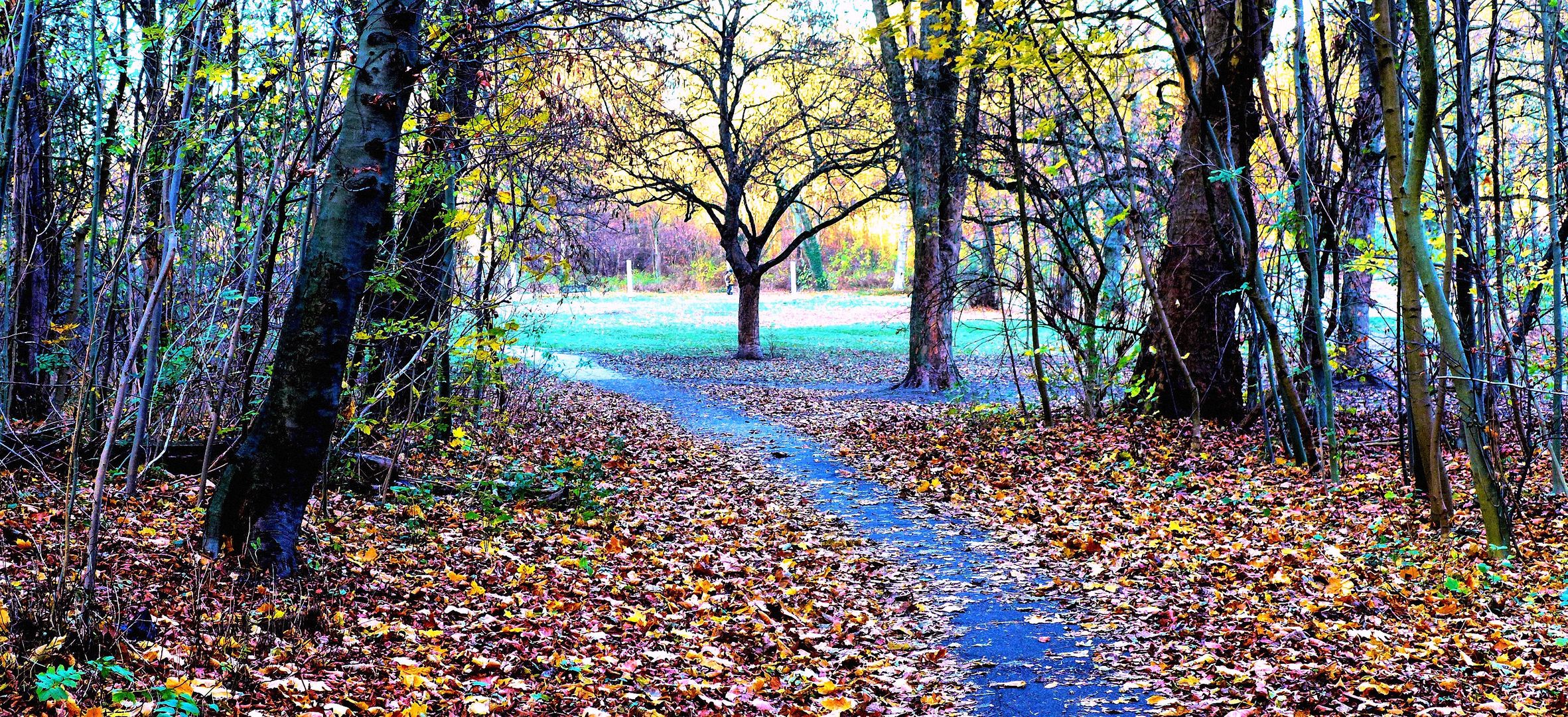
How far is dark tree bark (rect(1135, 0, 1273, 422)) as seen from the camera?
9.08 meters

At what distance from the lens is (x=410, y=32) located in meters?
4.64

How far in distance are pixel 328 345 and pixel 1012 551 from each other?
425 centimetres

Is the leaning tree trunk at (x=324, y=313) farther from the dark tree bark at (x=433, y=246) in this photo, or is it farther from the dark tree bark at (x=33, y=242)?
the dark tree bark at (x=33, y=242)

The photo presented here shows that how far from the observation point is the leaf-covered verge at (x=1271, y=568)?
13.1 feet

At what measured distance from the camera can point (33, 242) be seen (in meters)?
6.40

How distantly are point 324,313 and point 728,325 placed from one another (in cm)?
2934

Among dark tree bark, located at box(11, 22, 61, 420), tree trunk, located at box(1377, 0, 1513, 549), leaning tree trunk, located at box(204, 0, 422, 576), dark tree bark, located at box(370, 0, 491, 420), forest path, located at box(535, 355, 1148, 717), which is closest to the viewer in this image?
forest path, located at box(535, 355, 1148, 717)

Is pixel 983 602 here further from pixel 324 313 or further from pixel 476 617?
pixel 324 313

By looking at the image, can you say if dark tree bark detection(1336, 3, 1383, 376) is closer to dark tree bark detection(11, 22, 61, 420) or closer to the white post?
dark tree bark detection(11, 22, 61, 420)

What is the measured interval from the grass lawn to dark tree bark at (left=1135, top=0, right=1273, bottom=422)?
7.96 m

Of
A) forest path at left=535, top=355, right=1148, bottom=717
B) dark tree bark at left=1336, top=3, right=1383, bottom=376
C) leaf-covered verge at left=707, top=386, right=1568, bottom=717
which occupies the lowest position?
forest path at left=535, top=355, right=1148, bottom=717

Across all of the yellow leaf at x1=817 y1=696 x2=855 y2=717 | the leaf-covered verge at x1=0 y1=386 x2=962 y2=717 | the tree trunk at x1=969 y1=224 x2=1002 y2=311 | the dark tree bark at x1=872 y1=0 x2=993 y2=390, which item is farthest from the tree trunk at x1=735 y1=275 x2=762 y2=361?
the yellow leaf at x1=817 y1=696 x2=855 y2=717

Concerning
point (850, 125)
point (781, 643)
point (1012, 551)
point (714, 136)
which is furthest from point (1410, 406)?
point (714, 136)

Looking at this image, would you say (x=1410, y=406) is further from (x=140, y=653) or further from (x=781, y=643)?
(x=140, y=653)
